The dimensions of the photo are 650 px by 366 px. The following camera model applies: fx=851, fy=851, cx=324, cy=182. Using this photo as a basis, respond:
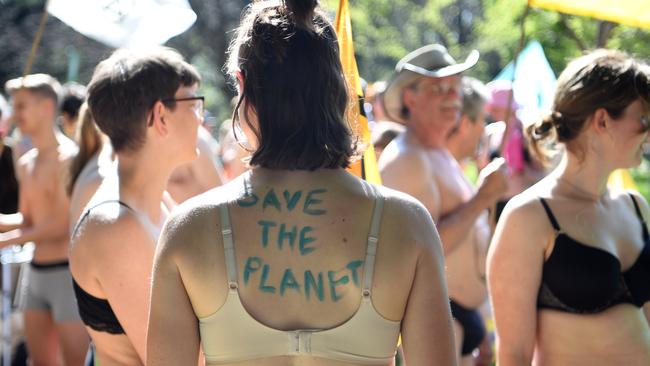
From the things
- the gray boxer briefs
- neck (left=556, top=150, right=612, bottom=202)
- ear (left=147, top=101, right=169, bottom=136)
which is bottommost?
the gray boxer briefs

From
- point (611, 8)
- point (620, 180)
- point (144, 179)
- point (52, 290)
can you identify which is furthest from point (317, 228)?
point (52, 290)

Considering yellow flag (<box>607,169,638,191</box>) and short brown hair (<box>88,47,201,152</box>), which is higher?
short brown hair (<box>88,47,201,152</box>)

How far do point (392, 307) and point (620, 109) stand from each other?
1.58 metres

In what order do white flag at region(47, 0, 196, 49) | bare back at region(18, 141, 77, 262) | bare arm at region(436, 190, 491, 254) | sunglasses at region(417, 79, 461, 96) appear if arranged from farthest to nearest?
1. bare back at region(18, 141, 77, 262)
2. sunglasses at region(417, 79, 461, 96)
3. bare arm at region(436, 190, 491, 254)
4. white flag at region(47, 0, 196, 49)

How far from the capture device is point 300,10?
200cm

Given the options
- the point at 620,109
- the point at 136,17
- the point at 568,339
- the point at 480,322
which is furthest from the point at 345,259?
the point at 480,322

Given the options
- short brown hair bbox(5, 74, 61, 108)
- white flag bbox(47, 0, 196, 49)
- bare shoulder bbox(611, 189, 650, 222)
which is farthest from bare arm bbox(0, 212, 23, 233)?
bare shoulder bbox(611, 189, 650, 222)

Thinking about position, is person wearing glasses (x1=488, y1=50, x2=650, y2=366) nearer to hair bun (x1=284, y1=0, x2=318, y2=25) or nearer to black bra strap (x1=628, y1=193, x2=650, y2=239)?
black bra strap (x1=628, y1=193, x2=650, y2=239)

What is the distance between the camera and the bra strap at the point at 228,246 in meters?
1.93

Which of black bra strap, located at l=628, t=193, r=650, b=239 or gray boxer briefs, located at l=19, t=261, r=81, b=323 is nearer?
black bra strap, located at l=628, t=193, r=650, b=239

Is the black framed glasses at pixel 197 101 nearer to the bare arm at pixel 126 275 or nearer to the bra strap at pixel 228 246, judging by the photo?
the bare arm at pixel 126 275

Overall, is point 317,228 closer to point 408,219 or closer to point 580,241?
point 408,219

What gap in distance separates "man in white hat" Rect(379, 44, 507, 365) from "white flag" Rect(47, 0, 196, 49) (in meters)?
1.39

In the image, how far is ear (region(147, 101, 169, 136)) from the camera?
3010 mm
